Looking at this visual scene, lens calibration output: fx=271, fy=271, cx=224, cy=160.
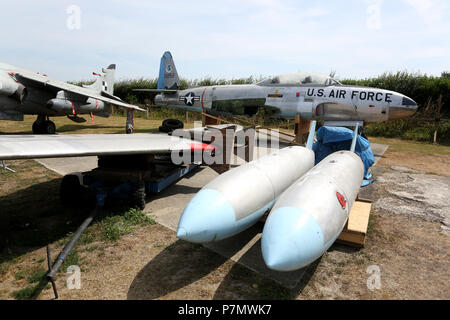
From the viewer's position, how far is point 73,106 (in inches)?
597

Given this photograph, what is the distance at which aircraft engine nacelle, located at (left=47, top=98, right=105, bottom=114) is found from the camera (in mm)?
14172

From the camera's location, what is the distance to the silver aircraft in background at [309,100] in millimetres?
11086

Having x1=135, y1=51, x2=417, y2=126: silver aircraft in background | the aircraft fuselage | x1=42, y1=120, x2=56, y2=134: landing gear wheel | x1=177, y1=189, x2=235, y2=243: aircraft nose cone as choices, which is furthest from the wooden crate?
x1=42, y1=120, x2=56, y2=134: landing gear wheel

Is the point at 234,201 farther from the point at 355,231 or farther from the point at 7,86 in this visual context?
the point at 7,86

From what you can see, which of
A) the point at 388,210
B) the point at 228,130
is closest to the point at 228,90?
the point at 228,130

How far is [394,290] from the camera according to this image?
3.85m

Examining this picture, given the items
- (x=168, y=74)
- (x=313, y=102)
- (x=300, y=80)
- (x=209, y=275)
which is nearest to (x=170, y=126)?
(x=168, y=74)

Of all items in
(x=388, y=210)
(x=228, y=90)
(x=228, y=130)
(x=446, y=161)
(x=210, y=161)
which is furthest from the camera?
(x=228, y=90)

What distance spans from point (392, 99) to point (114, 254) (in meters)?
11.5

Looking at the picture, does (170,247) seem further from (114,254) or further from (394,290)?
(394,290)

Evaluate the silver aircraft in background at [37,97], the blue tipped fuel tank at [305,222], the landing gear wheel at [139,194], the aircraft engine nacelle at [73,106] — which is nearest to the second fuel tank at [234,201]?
the blue tipped fuel tank at [305,222]

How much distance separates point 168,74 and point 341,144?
522 inches

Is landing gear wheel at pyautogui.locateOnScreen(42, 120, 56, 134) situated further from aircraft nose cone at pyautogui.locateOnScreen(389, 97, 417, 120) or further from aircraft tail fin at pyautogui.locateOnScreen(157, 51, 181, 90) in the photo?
aircraft nose cone at pyautogui.locateOnScreen(389, 97, 417, 120)

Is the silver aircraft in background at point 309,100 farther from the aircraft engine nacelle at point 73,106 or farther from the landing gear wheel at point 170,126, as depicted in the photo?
the aircraft engine nacelle at point 73,106
